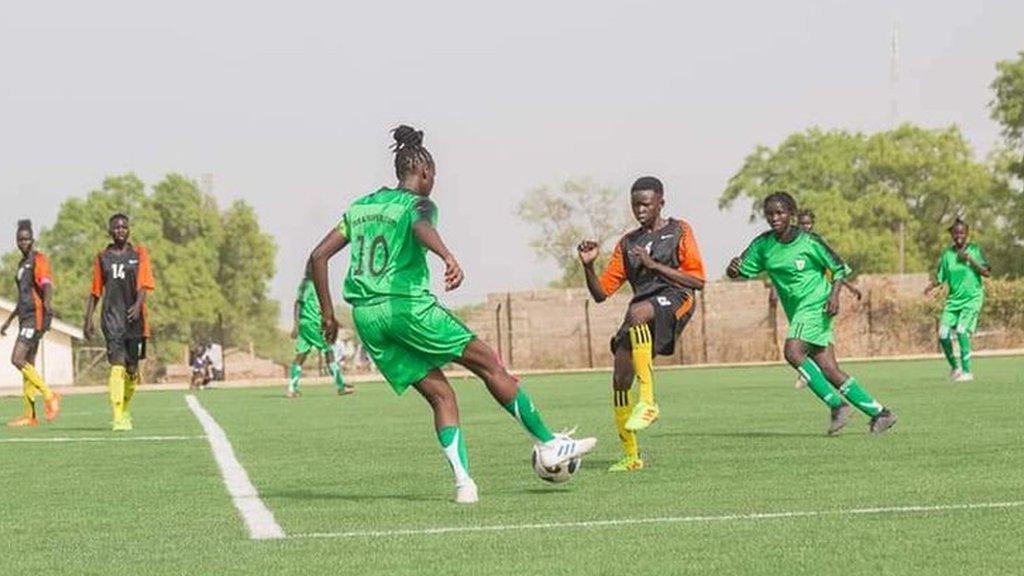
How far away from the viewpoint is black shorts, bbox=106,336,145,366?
794 inches

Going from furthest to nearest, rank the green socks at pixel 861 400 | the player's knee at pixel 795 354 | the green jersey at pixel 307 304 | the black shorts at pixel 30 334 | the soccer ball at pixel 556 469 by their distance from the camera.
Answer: the green jersey at pixel 307 304 → the black shorts at pixel 30 334 → the player's knee at pixel 795 354 → the green socks at pixel 861 400 → the soccer ball at pixel 556 469

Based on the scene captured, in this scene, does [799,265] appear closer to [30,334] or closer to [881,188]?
[30,334]

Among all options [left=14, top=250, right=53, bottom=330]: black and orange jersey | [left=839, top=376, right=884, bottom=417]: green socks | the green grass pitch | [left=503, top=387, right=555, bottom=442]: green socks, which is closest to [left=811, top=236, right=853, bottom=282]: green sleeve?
[left=839, top=376, right=884, bottom=417]: green socks

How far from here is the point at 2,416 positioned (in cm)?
2689

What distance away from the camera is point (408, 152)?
424 inches

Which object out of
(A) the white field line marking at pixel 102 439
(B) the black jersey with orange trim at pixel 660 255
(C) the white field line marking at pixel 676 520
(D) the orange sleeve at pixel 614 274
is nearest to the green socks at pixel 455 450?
(C) the white field line marking at pixel 676 520

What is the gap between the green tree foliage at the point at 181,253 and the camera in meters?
100

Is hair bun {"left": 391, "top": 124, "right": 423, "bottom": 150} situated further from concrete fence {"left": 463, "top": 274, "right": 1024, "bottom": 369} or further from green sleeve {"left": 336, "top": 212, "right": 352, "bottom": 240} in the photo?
concrete fence {"left": 463, "top": 274, "right": 1024, "bottom": 369}

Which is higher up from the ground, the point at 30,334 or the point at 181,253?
the point at 181,253

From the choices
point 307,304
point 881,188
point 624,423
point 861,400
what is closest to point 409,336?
point 624,423

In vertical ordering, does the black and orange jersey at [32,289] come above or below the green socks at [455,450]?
above

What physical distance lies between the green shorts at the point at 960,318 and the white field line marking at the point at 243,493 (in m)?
13.4

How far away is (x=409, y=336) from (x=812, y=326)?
270 inches

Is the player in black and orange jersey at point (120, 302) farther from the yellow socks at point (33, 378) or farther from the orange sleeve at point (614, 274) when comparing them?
the orange sleeve at point (614, 274)
